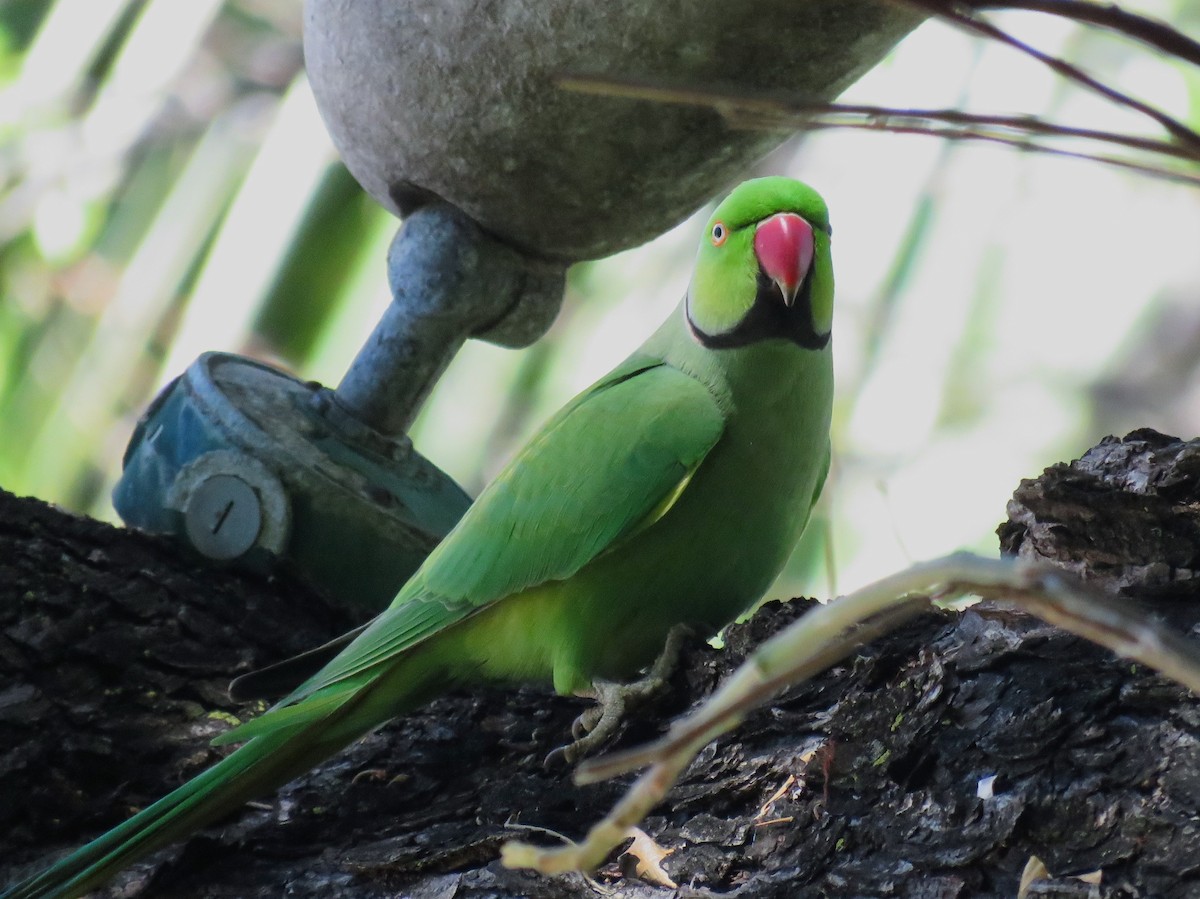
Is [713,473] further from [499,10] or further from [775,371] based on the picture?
[499,10]

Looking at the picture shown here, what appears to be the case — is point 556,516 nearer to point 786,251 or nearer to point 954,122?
point 786,251

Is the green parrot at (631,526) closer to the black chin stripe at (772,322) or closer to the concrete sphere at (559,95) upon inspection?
the black chin stripe at (772,322)

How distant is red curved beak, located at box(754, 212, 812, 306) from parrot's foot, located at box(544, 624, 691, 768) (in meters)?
0.52

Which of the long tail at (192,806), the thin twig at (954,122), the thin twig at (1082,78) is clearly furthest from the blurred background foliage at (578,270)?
the thin twig at (1082,78)

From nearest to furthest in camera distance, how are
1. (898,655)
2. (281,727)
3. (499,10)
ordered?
(898,655) → (281,727) → (499,10)

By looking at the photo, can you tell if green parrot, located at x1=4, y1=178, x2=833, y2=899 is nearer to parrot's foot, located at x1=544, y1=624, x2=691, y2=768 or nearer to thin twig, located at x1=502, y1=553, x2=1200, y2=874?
parrot's foot, located at x1=544, y1=624, x2=691, y2=768

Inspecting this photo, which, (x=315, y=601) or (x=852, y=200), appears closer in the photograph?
(x=315, y=601)

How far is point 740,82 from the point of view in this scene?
63.6 inches

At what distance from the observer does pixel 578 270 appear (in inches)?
163

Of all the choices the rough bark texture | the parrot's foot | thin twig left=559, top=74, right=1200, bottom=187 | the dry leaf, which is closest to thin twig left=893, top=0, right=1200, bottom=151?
thin twig left=559, top=74, right=1200, bottom=187

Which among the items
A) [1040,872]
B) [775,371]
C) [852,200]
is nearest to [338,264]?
[852,200]

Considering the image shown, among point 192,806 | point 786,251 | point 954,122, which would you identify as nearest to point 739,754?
point 192,806

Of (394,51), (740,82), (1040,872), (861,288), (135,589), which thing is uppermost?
(861,288)

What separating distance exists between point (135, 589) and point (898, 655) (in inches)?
43.4
